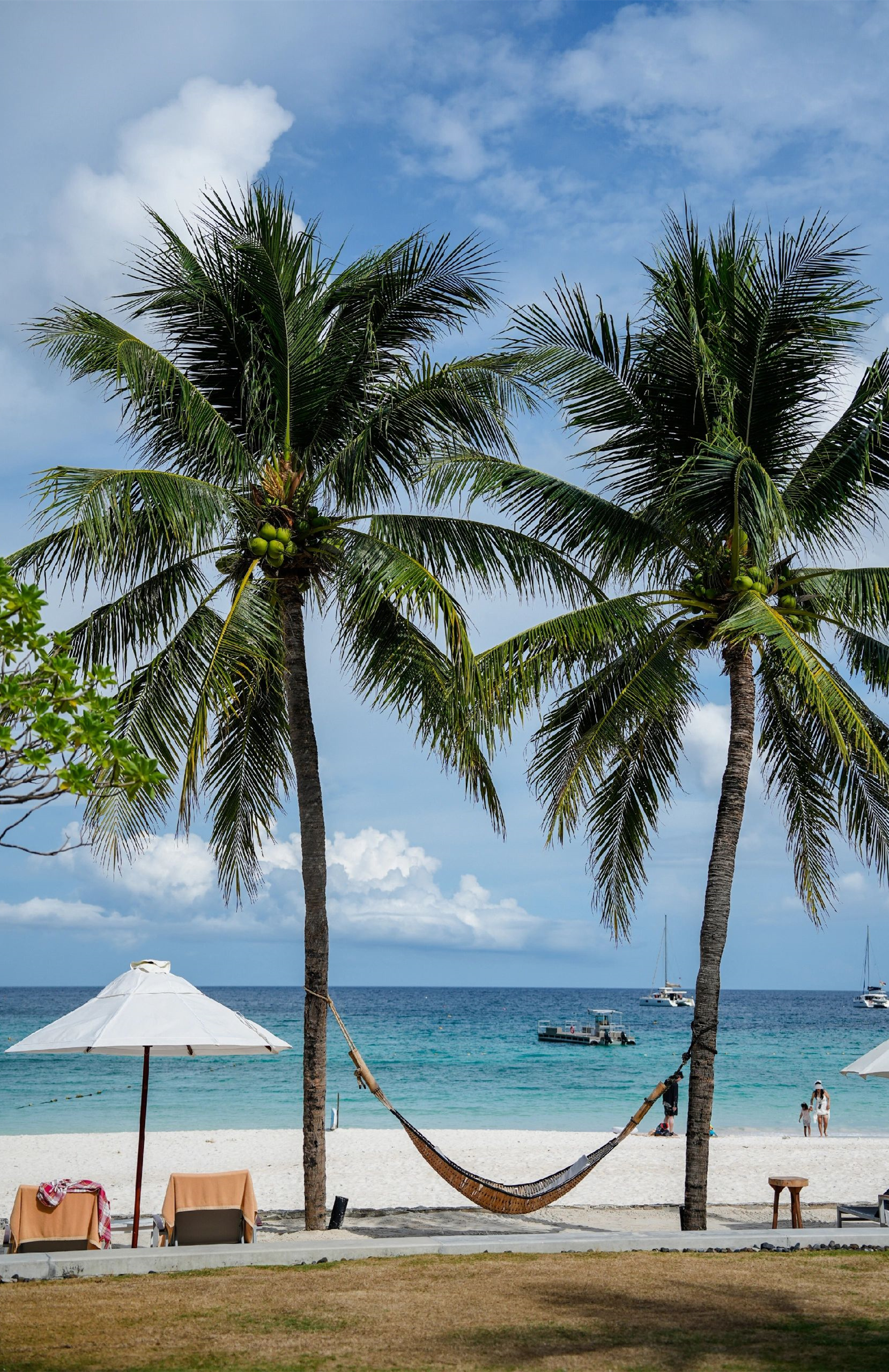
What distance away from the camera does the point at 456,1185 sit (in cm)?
758

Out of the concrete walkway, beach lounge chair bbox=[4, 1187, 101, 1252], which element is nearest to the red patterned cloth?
beach lounge chair bbox=[4, 1187, 101, 1252]

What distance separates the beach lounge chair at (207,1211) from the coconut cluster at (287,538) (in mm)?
3885

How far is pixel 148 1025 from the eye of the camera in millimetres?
6734

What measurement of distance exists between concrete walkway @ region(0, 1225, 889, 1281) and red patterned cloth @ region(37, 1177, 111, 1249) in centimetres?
33

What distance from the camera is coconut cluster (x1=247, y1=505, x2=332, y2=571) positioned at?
778 cm

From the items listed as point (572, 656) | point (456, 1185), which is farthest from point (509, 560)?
point (456, 1185)

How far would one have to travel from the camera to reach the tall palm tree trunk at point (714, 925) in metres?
7.78

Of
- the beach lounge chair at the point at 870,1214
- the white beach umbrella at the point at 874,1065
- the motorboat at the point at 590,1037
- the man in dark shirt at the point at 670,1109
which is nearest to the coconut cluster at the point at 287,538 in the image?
the white beach umbrella at the point at 874,1065

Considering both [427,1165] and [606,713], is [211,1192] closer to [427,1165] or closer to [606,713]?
[606,713]

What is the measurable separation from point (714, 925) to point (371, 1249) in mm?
3156

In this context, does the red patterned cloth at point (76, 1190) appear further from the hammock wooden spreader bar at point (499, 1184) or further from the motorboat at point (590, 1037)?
the motorboat at point (590, 1037)

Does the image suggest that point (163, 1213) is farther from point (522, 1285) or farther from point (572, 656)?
point (572, 656)

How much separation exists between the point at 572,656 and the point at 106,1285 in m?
5.00

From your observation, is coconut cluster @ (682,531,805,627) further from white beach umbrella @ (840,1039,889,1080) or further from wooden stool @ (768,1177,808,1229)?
wooden stool @ (768,1177,808,1229)
